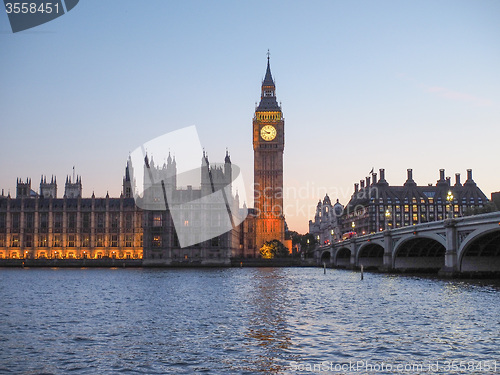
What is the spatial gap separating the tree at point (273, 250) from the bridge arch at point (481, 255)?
111 m

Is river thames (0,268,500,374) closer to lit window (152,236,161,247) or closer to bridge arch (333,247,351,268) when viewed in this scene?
bridge arch (333,247,351,268)

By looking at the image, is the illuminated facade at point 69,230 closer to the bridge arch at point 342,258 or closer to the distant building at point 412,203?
the bridge arch at point 342,258

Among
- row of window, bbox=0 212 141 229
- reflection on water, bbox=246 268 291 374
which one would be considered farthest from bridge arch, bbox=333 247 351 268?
reflection on water, bbox=246 268 291 374

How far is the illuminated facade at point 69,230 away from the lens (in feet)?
596

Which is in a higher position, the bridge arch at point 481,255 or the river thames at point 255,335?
the bridge arch at point 481,255

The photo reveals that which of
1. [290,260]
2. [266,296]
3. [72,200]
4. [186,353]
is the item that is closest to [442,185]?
[290,260]

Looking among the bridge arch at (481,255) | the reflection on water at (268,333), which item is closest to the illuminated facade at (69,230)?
the bridge arch at (481,255)

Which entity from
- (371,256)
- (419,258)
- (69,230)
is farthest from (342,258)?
(69,230)

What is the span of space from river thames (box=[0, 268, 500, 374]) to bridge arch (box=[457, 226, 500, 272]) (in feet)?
52.5

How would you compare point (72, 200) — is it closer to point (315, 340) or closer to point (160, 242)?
point (160, 242)

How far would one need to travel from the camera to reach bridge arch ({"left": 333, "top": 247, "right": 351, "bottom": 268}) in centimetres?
14700

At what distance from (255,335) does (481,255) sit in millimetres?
51200

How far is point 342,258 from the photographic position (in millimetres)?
154625

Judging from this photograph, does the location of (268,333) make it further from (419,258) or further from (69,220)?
(69,220)
